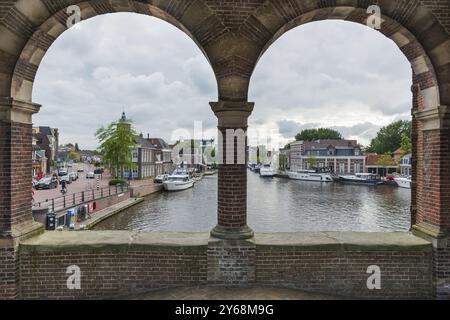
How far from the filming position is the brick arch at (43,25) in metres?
5.05

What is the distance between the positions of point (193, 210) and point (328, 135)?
93508 mm

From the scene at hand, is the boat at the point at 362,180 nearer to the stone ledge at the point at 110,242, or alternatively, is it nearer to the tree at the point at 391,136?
the tree at the point at 391,136

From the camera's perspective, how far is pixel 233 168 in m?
5.38

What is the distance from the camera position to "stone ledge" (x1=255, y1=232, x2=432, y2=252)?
17.5 ft

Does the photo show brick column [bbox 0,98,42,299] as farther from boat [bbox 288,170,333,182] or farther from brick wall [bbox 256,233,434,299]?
boat [bbox 288,170,333,182]

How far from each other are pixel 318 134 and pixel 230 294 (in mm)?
115799

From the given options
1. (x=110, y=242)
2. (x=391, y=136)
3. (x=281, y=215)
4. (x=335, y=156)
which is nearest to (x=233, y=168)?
(x=110, y=242)

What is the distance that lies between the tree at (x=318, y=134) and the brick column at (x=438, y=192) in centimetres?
11108

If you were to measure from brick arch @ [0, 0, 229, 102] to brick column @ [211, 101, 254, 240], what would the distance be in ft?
3.59

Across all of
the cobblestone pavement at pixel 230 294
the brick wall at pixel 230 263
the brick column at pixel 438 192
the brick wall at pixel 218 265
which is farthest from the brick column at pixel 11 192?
the brick column at pixel 438 192

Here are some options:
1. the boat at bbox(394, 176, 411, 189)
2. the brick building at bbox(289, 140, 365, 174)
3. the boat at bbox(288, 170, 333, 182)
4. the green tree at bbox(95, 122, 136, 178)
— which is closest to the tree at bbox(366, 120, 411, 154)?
the brick building at bbox(289, 140, 365, 174)

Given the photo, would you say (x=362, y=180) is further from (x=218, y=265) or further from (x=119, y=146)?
(x=218, y=265)

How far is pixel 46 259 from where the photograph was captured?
5.15 m
